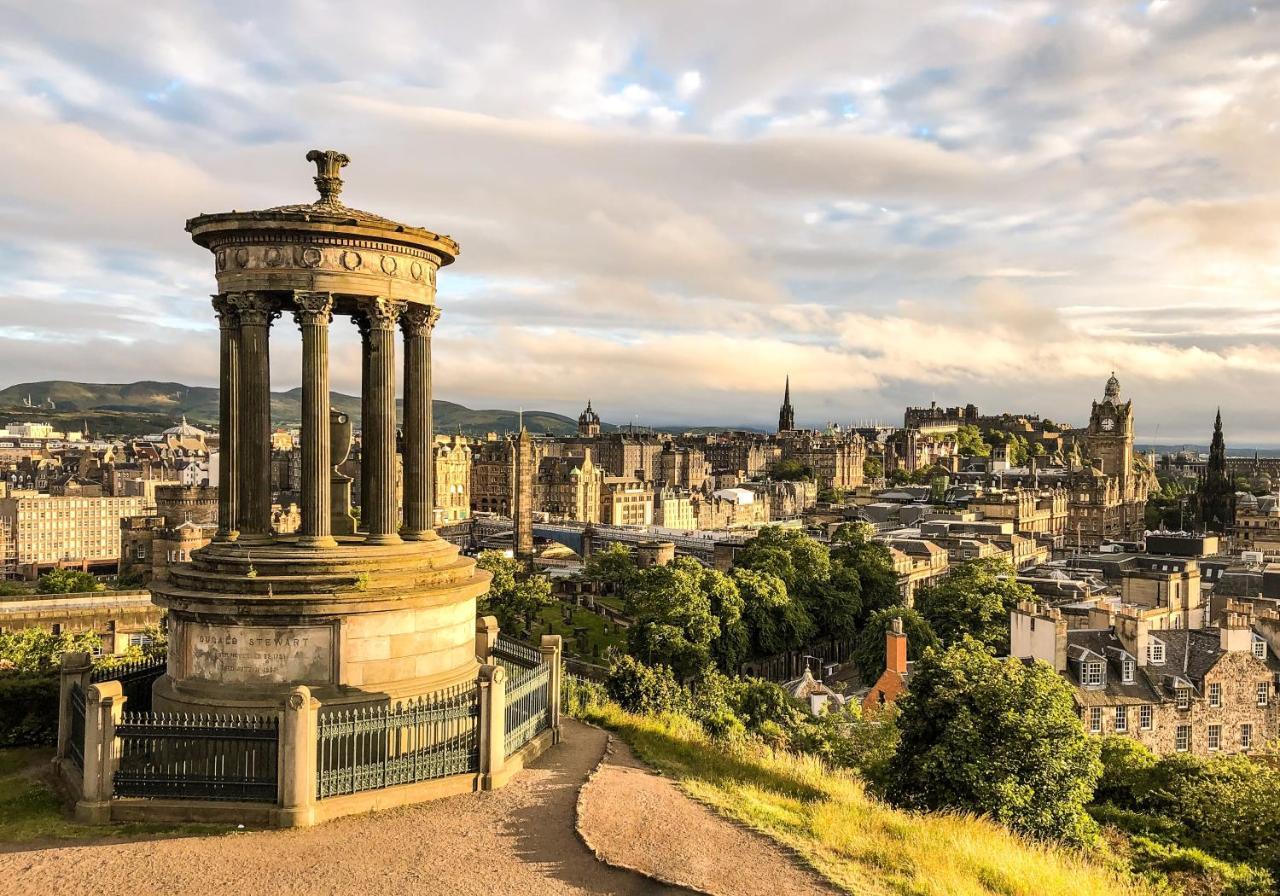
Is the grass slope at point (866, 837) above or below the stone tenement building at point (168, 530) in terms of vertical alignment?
above

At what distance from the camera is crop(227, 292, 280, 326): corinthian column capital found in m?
18.1

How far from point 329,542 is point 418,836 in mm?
5826

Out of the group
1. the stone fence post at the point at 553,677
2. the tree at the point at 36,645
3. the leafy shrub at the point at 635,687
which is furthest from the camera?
the tree at the point at 36,645

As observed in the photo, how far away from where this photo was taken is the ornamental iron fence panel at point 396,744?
1512cm

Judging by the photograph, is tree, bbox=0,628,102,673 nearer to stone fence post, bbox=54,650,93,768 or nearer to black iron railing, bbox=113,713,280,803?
stone fence post, bbox=54,650,93,768

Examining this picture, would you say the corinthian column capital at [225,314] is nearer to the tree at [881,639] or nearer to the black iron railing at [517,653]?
the black iron railing at [517,653]

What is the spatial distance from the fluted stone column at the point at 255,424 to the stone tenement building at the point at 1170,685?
34140 mm

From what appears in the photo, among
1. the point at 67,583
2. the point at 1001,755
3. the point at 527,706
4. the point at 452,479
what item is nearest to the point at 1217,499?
the point at 452,479

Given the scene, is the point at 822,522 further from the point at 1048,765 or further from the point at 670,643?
the point at 1048,765

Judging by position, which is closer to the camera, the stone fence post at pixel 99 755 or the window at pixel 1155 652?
the stone fence post at pixel 99 755

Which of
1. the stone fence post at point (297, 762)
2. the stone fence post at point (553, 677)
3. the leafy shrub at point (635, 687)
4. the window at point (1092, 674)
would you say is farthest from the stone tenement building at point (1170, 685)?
the stone fence post at point (297, 762)

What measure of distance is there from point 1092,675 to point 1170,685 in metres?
3.35

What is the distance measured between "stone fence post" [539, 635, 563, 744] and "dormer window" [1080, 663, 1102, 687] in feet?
99.0

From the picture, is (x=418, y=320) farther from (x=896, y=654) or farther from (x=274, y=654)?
(x=896, y=654)
